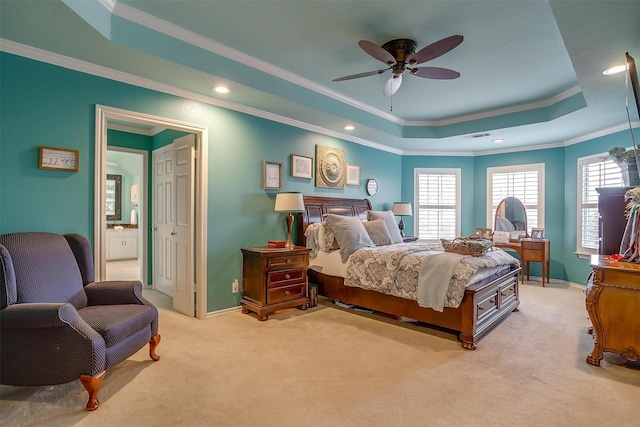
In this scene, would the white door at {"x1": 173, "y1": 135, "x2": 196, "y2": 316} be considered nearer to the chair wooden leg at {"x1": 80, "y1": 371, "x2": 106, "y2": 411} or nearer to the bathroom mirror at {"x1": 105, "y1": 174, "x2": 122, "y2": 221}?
the chair wooden leg at {"x1": 80, "y1": 371, "x2": 106, "y2": 411}

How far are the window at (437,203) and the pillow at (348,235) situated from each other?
10.1 feet

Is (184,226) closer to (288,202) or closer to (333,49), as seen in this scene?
(288,202)

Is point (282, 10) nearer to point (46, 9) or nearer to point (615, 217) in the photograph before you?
point (46, 9)

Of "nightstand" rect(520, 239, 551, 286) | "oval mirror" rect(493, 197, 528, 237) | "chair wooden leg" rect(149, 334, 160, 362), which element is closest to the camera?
"chair wooden leg" rect(149, 334, 160, 362)

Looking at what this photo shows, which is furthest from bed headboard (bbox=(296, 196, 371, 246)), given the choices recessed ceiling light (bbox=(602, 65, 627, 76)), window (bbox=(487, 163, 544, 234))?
recessed ceiling light (bbox=(602, 65, 627, 76))

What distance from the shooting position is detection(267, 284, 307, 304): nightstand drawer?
147 inches

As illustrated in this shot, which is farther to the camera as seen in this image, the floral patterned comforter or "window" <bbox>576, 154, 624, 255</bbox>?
"window" <bbox>576, 154, 624, 255</bbox>

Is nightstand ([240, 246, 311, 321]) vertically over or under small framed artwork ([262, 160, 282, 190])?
under

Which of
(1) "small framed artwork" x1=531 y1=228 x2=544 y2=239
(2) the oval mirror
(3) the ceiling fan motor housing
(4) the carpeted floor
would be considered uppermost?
(3) the ceiling fan motor housing

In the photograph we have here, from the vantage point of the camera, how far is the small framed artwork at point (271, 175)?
4238 mm

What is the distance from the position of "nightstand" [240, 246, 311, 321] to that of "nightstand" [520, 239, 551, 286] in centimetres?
394

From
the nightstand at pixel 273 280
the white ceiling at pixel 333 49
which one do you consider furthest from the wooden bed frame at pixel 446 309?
the white ceiling at pixel 333 49

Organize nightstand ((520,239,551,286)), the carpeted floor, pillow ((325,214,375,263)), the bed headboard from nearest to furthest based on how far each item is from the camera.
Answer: the carpeted floor, pillow ((325,214,375,263)), the bed headboard, nightstand ((520,239,551,286))

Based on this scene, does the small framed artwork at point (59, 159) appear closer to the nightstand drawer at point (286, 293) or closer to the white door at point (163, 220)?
the white door at point (163, 220)
